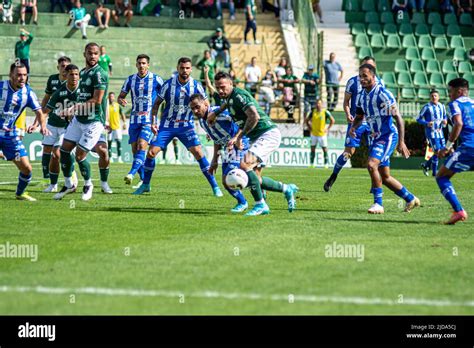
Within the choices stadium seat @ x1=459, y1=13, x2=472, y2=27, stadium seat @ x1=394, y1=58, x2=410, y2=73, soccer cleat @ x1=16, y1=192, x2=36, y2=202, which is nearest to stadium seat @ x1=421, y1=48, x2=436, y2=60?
stadium seat @ x1=394, y1=58, x2=410, y2=73

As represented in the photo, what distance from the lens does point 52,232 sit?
447 inches

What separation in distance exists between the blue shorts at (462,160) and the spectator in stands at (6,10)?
27.1 metres

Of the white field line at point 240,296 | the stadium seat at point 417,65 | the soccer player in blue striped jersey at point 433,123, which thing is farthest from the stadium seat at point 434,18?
the white field line at point 240,296

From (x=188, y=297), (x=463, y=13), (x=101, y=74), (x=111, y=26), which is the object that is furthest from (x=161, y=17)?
(x=188, y=297)

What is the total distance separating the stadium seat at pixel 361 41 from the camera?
4145 centimetres

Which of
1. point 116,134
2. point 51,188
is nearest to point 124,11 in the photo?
point 116,134

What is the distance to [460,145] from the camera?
13.1 metres

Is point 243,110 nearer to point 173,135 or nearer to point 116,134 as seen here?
point 173,135

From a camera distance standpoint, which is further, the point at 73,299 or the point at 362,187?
the point at 362,187

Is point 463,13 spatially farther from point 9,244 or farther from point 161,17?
point 9,244

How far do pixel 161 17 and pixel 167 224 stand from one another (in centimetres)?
2855

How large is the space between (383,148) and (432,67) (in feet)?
91.7

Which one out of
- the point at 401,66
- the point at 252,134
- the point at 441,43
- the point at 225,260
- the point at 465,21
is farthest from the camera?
the point at 465,21

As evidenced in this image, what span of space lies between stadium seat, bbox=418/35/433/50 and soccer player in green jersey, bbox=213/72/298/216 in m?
30.1
